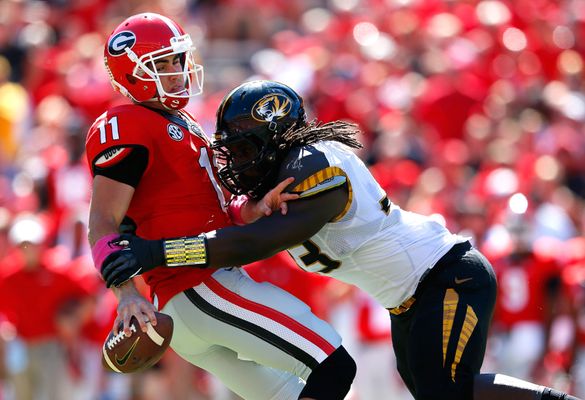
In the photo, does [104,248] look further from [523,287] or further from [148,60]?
[523,287]

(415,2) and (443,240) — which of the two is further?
(415,2)

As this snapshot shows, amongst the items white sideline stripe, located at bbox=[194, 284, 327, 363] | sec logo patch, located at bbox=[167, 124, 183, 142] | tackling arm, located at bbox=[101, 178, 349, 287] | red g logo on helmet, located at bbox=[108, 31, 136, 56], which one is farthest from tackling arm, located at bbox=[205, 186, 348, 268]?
red g logo on helmet, located at bbox=[108, 31, 136, 56]

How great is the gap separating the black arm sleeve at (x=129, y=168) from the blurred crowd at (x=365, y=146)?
3391mm

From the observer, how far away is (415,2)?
13.2 meters

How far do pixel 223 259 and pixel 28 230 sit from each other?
4526 mm

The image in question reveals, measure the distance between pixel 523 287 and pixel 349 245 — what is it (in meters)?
3.88

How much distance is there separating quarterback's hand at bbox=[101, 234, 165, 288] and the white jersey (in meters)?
0.63

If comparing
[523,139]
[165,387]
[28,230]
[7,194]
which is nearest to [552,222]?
[523,139]

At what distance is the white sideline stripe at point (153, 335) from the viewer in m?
4.24

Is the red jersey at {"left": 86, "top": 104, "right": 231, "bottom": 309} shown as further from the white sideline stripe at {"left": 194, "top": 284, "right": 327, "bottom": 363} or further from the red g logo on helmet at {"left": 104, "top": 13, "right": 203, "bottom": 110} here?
the white sideline stripe at {"left": 194, "top": 284, "right": 327, "bottom": 363}

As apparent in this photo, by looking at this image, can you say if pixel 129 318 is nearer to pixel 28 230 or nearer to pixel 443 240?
pixel 443 240

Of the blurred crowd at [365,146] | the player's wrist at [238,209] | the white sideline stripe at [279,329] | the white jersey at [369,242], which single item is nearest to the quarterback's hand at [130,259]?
the white sideline stripe at [279,329]

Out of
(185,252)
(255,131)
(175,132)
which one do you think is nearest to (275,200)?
(255,131)

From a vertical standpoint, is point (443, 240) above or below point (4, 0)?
above
